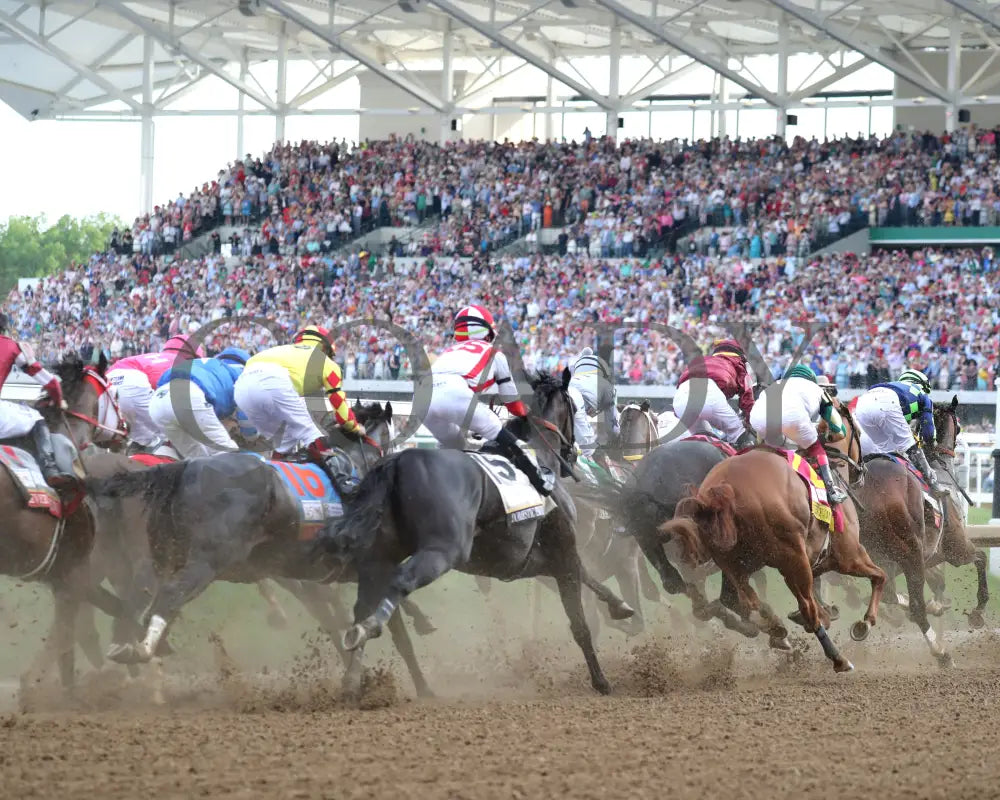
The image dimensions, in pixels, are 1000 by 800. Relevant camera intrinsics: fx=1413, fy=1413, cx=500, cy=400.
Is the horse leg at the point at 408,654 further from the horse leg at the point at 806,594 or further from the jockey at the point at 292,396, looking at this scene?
the horse leg at the point at 806,594

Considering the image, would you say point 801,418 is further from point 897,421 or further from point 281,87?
point 281,87

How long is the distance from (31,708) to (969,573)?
10.1 m

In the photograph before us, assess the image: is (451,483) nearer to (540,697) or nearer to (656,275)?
(540,697)

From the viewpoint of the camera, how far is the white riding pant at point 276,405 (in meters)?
8.06

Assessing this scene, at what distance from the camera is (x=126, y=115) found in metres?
38.2

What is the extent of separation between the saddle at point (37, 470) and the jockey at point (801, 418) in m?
4.07

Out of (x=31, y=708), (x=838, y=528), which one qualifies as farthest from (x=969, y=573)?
(x=31, y=708)

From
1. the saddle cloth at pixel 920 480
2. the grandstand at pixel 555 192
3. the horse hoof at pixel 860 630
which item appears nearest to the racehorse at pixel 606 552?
the horse hoof at pixel 860 630

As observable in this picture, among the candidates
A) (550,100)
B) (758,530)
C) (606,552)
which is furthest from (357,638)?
(550,100)

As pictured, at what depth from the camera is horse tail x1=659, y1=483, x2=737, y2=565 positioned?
807cm

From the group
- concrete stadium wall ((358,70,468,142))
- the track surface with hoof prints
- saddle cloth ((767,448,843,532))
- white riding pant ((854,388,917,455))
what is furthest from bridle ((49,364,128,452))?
concrete stadium wall ((358,70,468,142))

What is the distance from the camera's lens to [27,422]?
7402mm

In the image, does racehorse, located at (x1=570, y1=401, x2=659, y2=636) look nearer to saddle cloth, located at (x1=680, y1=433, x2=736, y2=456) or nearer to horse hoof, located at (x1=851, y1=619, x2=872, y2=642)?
saddle cloth, located at (x1=680, y1=433, x2=736, y2=456)

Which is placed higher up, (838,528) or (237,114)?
(237,114)
